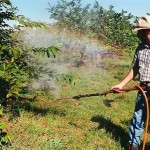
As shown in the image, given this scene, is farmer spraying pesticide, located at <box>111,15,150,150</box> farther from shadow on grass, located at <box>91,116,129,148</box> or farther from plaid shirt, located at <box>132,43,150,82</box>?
shadow on grass, located at <box>91,116,129,148</box>

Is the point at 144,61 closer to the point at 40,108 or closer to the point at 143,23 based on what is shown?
the point at 143,23

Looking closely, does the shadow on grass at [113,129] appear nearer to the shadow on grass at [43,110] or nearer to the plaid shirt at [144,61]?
the shadow on grass at [43,110]

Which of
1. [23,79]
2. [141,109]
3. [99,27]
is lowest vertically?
[141,109]

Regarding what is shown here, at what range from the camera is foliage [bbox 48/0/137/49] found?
22192mm

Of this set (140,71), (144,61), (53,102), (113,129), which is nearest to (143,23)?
(144,61)

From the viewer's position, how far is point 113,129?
738cm

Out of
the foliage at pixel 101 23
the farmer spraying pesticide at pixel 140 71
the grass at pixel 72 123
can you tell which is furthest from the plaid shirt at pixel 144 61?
the foliage at pixel 101 23

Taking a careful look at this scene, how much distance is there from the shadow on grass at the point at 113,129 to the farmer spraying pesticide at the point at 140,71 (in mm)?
584

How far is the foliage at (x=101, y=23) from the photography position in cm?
2219

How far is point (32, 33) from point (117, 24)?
11084 millimetres

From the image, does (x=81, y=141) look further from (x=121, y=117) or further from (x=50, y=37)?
(x=50, y=37)

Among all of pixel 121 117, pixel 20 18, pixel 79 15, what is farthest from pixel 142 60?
pixel 79 15

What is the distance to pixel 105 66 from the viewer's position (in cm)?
1766

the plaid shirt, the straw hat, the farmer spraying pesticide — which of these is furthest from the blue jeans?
the straw hat
